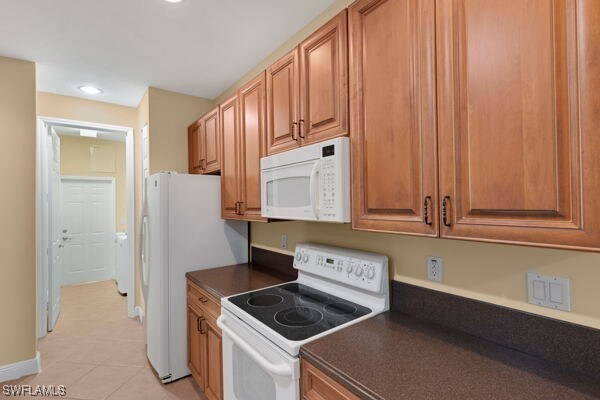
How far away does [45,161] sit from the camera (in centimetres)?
287

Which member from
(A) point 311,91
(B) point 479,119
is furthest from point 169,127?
(B) point 479,119

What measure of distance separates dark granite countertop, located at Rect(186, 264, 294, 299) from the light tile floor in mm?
835

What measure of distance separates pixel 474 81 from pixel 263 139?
1255 millimetres

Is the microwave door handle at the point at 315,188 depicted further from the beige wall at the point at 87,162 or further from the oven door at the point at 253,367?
the beige wall at the point at 87,162

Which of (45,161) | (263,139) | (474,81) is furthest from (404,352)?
(45,161)

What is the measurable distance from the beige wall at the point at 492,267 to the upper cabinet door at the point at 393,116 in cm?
35

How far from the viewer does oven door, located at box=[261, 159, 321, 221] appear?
140 cm

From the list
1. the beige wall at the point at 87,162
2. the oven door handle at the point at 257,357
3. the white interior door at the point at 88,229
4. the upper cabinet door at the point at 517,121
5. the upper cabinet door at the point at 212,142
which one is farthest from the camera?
the white interior door at the point at 88,229

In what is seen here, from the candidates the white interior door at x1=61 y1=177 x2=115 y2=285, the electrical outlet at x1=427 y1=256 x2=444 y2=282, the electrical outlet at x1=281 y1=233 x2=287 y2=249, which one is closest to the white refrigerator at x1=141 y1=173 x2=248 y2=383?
the electrical outlet at x1=281 y1=233 x2=287 y2=249

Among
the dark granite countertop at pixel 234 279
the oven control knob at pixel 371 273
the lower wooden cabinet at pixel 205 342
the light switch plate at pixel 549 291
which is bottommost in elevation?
the lower wooden cabinet at pixel 205 342

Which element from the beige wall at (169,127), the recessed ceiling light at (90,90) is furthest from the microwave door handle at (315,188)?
the recessed ceiling light at (90,90)

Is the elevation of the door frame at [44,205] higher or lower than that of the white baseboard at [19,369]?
higher

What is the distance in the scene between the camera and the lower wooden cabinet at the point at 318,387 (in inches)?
37.6

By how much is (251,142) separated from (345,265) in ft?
3.39
